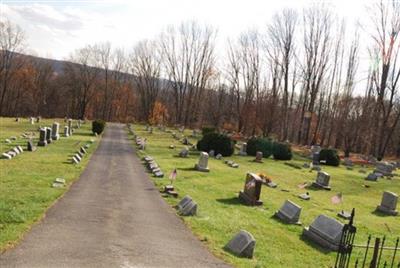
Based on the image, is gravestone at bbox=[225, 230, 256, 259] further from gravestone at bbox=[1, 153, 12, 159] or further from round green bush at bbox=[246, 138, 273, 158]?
round green bush at bbox=[246, 138, 273, 158]

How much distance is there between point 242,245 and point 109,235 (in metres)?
3.28

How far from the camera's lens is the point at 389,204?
737 inches

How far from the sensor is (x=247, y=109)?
201 ft

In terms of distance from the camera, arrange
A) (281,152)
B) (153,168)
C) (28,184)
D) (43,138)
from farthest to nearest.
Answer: (281,152), (43,138), (153,168), (28,184)

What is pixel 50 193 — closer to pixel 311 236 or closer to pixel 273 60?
pixel 311 236

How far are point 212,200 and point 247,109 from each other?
4510cm

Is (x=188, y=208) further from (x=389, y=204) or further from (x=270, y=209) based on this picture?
(x=389, y=204)

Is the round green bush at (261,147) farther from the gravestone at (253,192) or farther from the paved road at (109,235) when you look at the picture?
the paved road at (109,235)

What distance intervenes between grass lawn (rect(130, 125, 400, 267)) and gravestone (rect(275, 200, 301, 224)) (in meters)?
0.33

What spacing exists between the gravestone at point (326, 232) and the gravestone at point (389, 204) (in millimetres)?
7333

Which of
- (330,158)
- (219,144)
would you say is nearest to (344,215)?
(219,144)

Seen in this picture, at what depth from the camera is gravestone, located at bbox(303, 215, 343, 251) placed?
11945 millimetres

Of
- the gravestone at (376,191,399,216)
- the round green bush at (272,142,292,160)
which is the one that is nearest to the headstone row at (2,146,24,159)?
the gravestone at (376,191,399,216)

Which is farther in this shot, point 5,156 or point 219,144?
point 219,144
